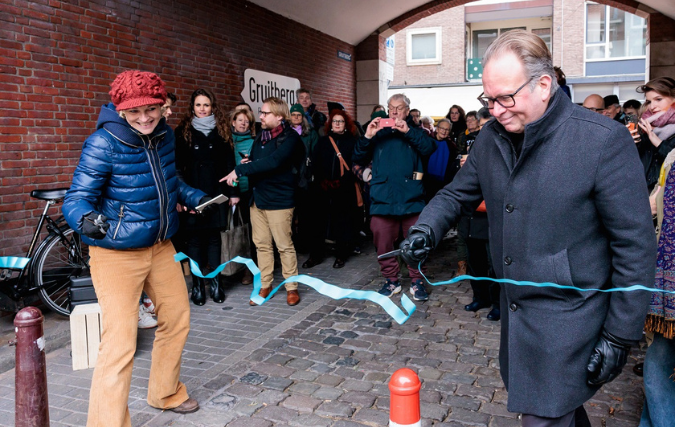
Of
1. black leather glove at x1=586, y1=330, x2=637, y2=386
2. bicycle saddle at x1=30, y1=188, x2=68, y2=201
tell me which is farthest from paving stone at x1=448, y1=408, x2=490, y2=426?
bicycle saddle at x1=30, y1=188, x2=68, y2=201

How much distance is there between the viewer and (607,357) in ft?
7.61

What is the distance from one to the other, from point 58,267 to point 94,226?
132 inches

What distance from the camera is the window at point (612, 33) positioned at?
97.0ft

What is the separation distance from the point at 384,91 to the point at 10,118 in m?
10.8

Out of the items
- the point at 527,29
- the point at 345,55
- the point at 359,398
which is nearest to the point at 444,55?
the point at 527,29

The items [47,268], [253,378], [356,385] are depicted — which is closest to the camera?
[356,385]

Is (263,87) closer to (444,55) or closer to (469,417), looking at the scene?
(469,417)

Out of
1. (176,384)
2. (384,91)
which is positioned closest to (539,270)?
(176,384)

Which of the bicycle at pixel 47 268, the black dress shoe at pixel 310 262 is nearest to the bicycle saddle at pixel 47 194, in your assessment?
the bicycle at pixel 47 268

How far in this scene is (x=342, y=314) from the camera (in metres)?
6.38

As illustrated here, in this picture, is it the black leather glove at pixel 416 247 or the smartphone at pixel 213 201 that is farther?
the smartphone at pixel 213 201

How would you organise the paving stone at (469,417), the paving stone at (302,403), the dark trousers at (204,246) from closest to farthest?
1. the paving stone at (469,417)
2. the paving stone at (302,403)
3. the dark trousers at (204,246)

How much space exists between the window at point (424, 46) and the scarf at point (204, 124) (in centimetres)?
2733

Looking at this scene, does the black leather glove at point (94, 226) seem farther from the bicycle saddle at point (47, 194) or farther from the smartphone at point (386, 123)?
the smartphone at point (386, 123)
